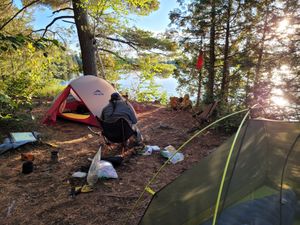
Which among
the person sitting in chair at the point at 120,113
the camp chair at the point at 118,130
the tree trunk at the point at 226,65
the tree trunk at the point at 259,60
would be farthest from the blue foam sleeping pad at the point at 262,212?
the tree trunk at the point at 259,60

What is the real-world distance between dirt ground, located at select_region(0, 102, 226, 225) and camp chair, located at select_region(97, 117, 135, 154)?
39cm

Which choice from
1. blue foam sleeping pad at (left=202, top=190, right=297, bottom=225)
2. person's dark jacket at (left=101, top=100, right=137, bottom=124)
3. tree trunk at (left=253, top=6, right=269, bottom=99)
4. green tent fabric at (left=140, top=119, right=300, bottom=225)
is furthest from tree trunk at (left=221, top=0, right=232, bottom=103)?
blue foam sleeping pad at (left=202, top=190, right=297, bottom=225)

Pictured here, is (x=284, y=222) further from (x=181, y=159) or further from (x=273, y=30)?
(x=273, y=30)

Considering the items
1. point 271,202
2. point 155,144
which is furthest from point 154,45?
point 271,202

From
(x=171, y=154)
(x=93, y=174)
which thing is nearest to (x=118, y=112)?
(x=171, y=154)

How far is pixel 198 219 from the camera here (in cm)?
207

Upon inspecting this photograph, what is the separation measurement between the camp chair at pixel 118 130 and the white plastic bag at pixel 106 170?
730 millimetres

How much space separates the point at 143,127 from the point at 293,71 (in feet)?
19.5

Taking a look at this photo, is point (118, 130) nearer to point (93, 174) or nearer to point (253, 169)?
point (93, 174)

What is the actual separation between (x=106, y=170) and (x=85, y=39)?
5711mm

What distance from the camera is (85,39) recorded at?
27.7 ft

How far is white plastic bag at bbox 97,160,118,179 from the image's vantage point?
382cm

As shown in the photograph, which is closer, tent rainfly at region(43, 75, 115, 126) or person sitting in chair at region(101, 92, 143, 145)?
person sitting in chair at region(101, 92, 143, 145)

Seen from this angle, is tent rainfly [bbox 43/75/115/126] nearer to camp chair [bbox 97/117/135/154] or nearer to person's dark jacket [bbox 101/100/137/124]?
person's dark jacket [bbox 101/100/137/124]
